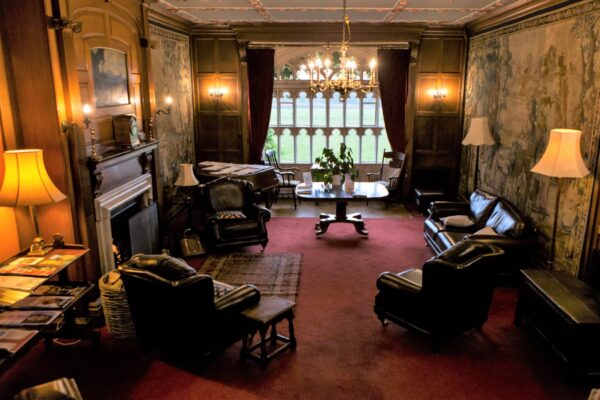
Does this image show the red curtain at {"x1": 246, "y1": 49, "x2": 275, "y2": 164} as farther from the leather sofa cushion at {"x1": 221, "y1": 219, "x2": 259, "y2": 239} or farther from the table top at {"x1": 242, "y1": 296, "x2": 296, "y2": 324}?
the table top at {"x1": 242, "y1": 296, "x2": 296, "y2": 324}

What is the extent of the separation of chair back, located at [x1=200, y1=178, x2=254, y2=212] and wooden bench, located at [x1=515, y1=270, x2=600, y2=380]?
3.72m

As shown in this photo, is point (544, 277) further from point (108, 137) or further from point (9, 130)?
point (9, 130)

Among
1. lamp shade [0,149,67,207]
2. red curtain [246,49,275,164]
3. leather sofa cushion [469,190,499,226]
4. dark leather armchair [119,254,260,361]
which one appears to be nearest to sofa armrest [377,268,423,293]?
dark leather armchair [119,254,260,361]

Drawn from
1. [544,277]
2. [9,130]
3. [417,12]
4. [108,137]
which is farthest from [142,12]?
[544,277]

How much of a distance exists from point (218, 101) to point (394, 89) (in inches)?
127

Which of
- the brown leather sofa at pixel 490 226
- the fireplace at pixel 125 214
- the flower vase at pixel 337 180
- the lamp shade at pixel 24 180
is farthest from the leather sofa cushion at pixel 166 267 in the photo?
the flower vase at pixel 337 180

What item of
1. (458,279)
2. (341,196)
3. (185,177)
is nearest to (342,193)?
(341,196)

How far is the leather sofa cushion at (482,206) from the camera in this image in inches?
235

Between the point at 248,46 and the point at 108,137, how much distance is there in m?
4.36

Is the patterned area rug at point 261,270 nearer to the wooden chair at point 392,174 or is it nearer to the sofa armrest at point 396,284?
the sofa armrest at point 396,284

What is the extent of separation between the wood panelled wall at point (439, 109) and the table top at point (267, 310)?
560 centimetres

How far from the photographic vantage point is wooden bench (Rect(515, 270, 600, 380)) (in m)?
3.36

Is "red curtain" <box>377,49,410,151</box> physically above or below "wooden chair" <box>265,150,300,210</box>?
above

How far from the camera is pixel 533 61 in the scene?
5.59 meters
